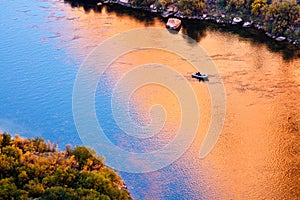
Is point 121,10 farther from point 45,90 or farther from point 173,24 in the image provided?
point 45,90

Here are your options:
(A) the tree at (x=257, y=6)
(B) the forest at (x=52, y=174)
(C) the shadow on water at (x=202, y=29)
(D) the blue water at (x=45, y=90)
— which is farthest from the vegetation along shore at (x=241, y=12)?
(B) the forest at (x=52, y=174)

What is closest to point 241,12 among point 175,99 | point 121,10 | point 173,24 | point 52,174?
point 173,24

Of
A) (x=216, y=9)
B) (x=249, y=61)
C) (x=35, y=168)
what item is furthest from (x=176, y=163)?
(x=216, y=9)

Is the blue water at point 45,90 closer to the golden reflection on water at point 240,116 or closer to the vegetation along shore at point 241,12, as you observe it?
the golden reflection on water at point 240,116

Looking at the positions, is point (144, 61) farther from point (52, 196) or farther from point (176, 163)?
point (52, 196)

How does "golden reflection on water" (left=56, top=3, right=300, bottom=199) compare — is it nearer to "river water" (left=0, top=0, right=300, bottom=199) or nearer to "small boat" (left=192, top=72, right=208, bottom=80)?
"river water" (left=0, top=0, right=300, bottom=199)
